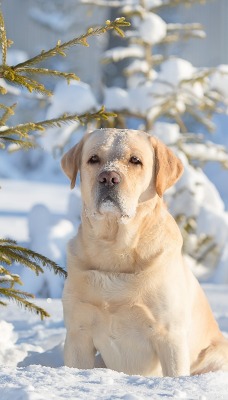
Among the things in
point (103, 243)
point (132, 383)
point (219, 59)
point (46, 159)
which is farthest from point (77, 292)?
point (219, 59)

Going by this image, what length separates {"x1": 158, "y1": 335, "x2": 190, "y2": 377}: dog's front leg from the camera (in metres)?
3.82

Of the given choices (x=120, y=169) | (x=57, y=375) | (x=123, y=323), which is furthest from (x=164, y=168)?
(x=57, y=375)

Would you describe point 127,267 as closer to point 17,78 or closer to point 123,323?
point 123,323

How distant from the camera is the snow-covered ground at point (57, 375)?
9.05 ft

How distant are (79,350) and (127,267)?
0.50m

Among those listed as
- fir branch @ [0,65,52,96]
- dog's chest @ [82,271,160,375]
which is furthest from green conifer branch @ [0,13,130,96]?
dog's chest @ [82,271,160,375]

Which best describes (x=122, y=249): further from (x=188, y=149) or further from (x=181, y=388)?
(x=188, y=149)

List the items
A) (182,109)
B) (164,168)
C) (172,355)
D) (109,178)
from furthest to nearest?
(182,109)
(164,168)
(172,355)
(109,178)

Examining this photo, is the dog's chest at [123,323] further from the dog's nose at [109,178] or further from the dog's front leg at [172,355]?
the dog's nose at [109,178]

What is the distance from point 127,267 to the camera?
4.00 meters

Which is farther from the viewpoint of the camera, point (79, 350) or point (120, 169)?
point (79, 350)

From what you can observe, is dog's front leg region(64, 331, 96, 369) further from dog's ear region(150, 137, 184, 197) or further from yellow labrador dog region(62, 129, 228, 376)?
dog's ear region(150, 137, 184, 197)

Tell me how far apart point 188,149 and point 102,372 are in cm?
736

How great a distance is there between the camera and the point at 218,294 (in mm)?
8234
